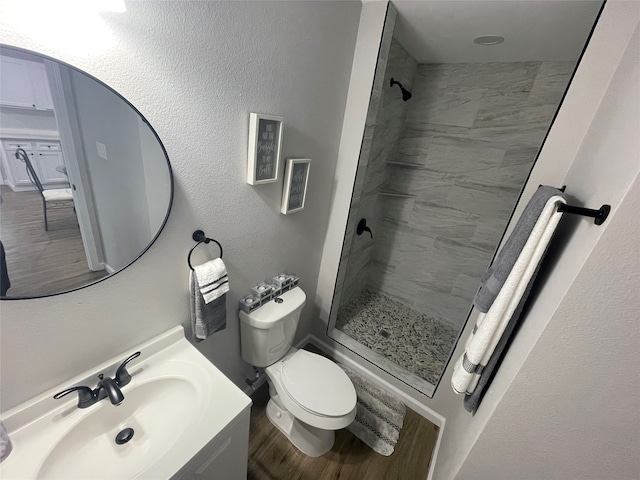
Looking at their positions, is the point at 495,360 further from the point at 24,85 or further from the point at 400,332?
the point at 24,85

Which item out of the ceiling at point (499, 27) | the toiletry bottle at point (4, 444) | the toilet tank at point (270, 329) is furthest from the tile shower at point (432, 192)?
the toiletry bottle at point (4, 444)

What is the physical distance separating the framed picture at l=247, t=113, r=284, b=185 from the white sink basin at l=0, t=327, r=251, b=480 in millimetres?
772

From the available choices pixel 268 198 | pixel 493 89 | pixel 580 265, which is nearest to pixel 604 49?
pixel 580 265

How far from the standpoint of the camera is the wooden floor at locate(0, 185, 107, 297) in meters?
0.64

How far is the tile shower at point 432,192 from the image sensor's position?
71.3 inches

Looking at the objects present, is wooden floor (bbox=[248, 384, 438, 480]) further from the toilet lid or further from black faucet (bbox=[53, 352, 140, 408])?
black faucet (bbox=[53, 352, 140, 408])

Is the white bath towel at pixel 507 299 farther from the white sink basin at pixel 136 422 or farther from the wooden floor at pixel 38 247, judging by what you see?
the wooden floor at pixel 38 247

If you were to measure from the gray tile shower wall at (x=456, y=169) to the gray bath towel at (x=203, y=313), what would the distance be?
55.7 inches

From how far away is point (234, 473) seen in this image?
3.26 feet

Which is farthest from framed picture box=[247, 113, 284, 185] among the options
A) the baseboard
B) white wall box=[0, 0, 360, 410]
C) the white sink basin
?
the baseboard

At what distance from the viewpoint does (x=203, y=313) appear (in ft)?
3.53

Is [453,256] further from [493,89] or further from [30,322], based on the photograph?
[30,322]

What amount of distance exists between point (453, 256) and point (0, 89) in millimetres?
2633

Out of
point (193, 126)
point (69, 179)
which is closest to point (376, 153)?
point (193, 126)
